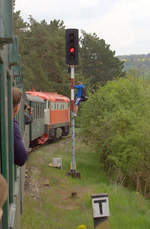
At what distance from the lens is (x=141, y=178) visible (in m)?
14.1

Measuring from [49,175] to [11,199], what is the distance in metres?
9.39

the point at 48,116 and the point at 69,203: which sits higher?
the point at 69,203

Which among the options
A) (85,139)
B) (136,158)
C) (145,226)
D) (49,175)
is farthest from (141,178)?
(145,226)

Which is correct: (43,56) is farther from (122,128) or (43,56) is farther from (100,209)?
(100,209)

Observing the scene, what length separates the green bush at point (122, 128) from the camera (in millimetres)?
13789

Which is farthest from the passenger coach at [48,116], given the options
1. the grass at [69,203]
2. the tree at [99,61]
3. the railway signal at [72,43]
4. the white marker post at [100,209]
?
the tree at [99,61]

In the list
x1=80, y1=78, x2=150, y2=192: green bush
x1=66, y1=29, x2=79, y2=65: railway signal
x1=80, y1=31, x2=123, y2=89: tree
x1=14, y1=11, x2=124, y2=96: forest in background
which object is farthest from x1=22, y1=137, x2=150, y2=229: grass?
x1=80, y1=31, x2=123, y2=89: tree

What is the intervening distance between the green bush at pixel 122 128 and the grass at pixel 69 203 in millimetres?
1036

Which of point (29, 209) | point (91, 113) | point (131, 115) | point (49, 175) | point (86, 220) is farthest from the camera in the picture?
point (91, 113)

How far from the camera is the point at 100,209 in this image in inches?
219

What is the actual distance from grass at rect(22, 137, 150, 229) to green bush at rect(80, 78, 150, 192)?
104cm

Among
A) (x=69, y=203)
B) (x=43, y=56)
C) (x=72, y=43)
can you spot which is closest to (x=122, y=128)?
(x=72, y=43)

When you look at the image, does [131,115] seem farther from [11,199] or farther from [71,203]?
[11,199]

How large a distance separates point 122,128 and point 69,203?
6.31 m
